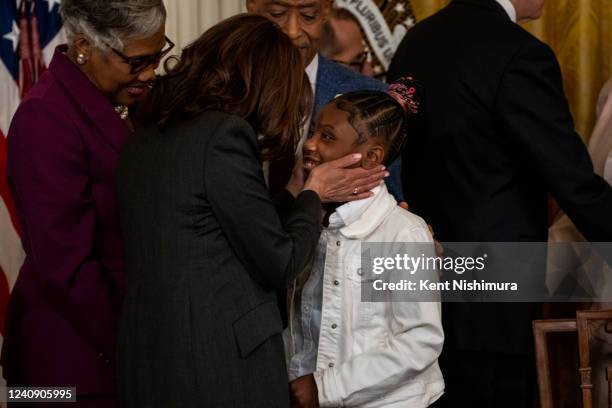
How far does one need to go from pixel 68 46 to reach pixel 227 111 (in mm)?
582

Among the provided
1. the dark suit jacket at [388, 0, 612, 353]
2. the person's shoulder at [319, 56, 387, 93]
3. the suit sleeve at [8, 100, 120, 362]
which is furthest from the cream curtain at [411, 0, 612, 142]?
the suit sleeve at [8, 100, 120, 362]

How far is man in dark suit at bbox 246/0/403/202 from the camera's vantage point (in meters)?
2.77

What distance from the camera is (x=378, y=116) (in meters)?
2.27

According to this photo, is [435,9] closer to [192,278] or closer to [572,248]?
[572,248]

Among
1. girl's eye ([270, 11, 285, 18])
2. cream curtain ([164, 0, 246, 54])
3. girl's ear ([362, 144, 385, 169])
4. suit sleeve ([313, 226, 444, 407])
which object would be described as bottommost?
suit sleeve ([313, 226, 444, 407])

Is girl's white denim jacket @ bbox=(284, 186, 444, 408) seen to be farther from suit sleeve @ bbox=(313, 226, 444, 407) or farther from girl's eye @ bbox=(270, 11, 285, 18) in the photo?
girl's eye @ bbox=(270, 11, 285, 18)

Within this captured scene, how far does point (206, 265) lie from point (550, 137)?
1.17 m

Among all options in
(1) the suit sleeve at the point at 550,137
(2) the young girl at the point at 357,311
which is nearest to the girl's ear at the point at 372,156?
(2) the young girl at the point at 357,311

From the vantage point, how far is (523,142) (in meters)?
2.58

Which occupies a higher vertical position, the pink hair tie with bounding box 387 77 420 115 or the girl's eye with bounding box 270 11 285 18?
the girl's eye with bounding box 270 11 285 18

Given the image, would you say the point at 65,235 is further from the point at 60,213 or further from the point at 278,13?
the point at 278,13

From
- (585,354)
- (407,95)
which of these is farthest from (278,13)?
(585,354)

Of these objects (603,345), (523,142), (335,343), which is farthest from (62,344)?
(603,345)

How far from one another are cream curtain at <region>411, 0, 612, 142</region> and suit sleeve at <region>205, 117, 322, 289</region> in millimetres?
2010
